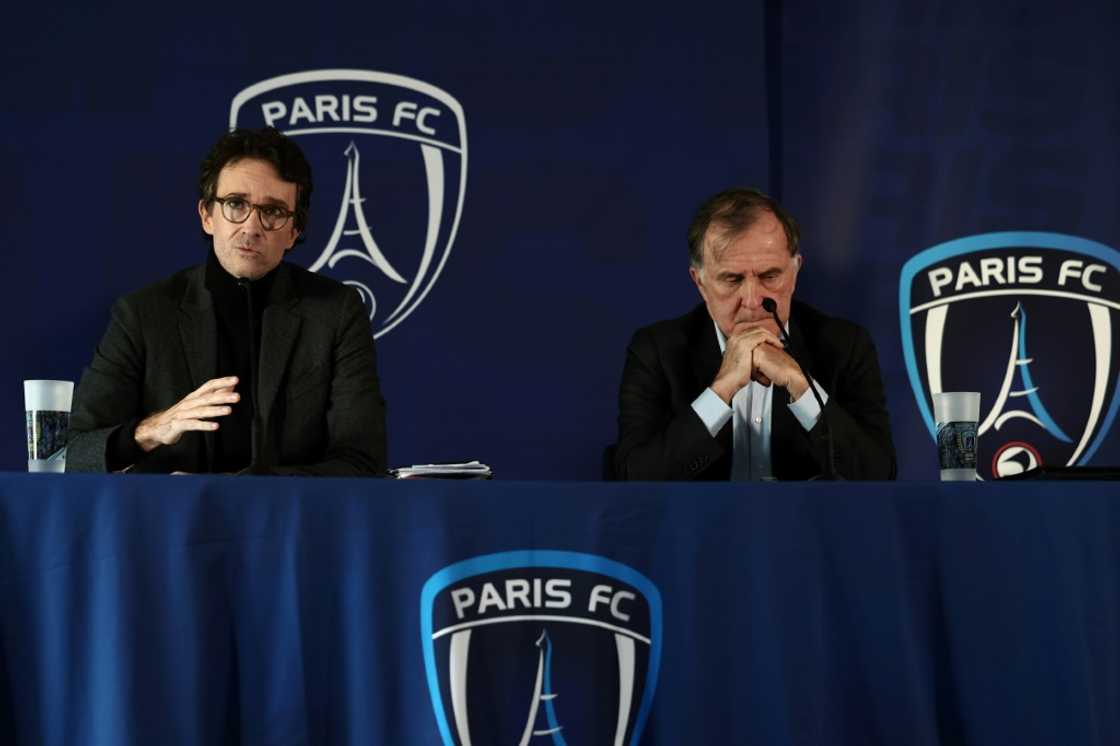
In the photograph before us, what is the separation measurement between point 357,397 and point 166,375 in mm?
390

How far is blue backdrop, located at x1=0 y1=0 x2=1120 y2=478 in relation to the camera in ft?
11.4

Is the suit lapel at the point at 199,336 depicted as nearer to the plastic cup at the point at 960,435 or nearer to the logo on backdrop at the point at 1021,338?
the plastic cup at the point at 960,435

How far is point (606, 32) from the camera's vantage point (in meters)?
3.61

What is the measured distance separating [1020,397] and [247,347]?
6.56 feet

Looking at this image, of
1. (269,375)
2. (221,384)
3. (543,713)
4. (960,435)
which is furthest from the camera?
(269,375)

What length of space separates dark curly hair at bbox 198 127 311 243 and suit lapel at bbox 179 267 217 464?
210 millimetres

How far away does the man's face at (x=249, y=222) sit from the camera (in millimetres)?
2768

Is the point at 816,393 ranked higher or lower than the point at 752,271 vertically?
lower

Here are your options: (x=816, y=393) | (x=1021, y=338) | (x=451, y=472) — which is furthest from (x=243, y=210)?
(x=1021, y=338)

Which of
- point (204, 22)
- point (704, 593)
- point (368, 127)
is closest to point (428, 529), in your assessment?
point (704, 593)

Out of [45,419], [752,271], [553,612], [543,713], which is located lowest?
[543,713]

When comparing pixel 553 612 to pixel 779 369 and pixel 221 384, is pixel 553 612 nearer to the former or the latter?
pixel 221 384

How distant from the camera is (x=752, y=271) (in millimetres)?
2844

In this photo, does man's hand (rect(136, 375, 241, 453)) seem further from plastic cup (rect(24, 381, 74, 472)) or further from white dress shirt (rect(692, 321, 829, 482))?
white dress shirt (rect(692, 321, 829, 482))
